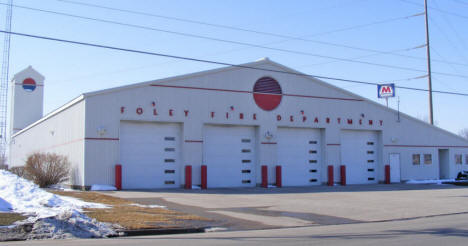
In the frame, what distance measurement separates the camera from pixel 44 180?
2889cm

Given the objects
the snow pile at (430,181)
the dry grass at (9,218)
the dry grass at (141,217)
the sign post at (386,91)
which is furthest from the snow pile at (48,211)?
the snow pile at (430,181)

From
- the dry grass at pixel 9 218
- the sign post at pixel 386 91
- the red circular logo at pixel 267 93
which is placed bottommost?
the dry grass at pixel 9 218

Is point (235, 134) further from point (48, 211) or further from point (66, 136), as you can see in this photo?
point (48, 211)

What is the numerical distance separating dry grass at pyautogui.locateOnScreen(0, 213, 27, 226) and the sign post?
99.3ft

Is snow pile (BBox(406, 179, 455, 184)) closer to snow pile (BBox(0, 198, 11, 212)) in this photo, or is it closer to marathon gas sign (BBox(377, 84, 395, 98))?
marathon gas sign (BBox(377, 84, 395, 98))

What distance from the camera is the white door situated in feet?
125

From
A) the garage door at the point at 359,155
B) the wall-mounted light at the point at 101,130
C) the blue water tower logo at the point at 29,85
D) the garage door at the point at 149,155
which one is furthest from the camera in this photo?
the blue water tower logo at the point at 29,85

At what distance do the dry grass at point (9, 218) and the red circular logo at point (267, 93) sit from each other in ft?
66.7

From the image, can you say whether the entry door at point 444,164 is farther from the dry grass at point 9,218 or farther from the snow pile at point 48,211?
the dry grass at point 9,218

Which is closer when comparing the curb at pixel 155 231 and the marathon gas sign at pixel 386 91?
the curb at pixel 155 231

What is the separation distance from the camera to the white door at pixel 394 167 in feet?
125

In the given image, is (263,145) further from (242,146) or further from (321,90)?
(321,90)

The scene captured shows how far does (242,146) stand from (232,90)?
12.3ft

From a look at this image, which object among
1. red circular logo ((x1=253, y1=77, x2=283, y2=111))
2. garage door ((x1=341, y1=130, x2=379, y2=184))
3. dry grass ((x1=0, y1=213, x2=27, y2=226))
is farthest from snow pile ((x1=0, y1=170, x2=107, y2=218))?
garage door ((x1=341, y1=130, x2=379, y2=184))
